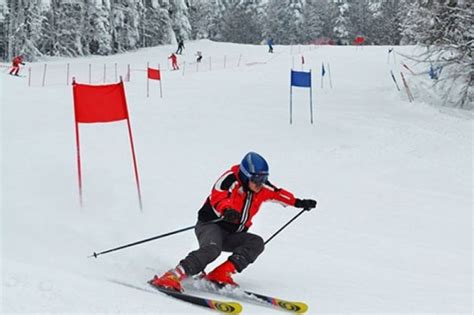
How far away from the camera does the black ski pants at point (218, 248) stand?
5.13 metres

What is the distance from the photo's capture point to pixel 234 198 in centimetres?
546

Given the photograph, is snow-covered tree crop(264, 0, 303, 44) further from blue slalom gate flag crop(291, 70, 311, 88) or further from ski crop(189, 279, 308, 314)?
ski crop(189, 279, 308, 314)

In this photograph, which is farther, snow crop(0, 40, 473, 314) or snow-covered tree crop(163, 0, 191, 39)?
snow-covered tree crop(163, 0, 191, 39)

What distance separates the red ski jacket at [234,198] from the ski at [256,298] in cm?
60

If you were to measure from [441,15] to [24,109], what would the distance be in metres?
13.4

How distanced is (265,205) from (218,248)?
4818mm

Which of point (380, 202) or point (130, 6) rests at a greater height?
point (130, 6)

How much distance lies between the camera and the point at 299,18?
7444 centimetres

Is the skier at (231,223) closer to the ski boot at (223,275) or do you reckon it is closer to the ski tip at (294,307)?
the ski boot at (223,275)

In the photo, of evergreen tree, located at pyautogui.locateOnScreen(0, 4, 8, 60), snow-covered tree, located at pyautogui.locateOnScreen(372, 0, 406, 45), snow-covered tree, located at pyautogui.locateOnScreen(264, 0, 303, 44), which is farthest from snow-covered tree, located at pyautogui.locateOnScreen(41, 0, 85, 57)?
snow-covered tree, located at pyautogui.locateOnScreen(372, 0, 406, 45)

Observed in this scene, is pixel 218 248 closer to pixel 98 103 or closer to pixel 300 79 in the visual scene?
pixel 98 103

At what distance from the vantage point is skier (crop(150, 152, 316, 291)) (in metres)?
5.14

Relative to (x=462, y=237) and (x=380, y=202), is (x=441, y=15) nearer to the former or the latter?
(x=380, y=202)

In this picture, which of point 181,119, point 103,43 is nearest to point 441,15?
point 181,119
